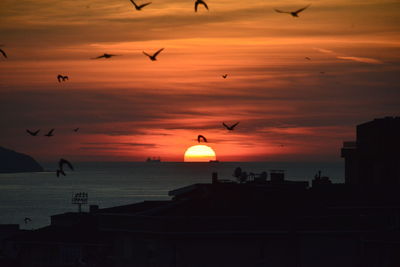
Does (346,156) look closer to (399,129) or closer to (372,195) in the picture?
(399,129)

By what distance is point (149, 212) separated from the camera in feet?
177

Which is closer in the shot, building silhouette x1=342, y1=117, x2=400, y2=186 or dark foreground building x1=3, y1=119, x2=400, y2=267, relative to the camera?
dark foreground building x1=3, y1=119, x2=400, y2=267

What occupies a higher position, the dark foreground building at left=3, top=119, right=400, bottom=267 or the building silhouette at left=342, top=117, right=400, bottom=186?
the building silhouette at left=342, top=117, right=400, bottom=186

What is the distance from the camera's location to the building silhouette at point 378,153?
100000 millimetres

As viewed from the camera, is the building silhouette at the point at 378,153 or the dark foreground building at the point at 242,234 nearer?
the dark foreground building at the point at 242,234

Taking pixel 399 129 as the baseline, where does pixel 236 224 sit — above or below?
below

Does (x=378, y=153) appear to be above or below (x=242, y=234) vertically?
above

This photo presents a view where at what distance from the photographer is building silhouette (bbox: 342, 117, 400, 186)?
100000 mm

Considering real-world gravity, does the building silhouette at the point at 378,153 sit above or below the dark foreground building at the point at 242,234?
above

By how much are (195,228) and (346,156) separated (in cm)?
6756

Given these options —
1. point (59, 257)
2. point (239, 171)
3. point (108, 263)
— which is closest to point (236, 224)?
point (108, 263)

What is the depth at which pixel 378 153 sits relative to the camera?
10262 cm

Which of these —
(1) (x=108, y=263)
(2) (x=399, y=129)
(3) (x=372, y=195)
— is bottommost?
(1) (x=108, y=263)

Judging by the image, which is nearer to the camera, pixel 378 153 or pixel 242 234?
pixel 242 234
